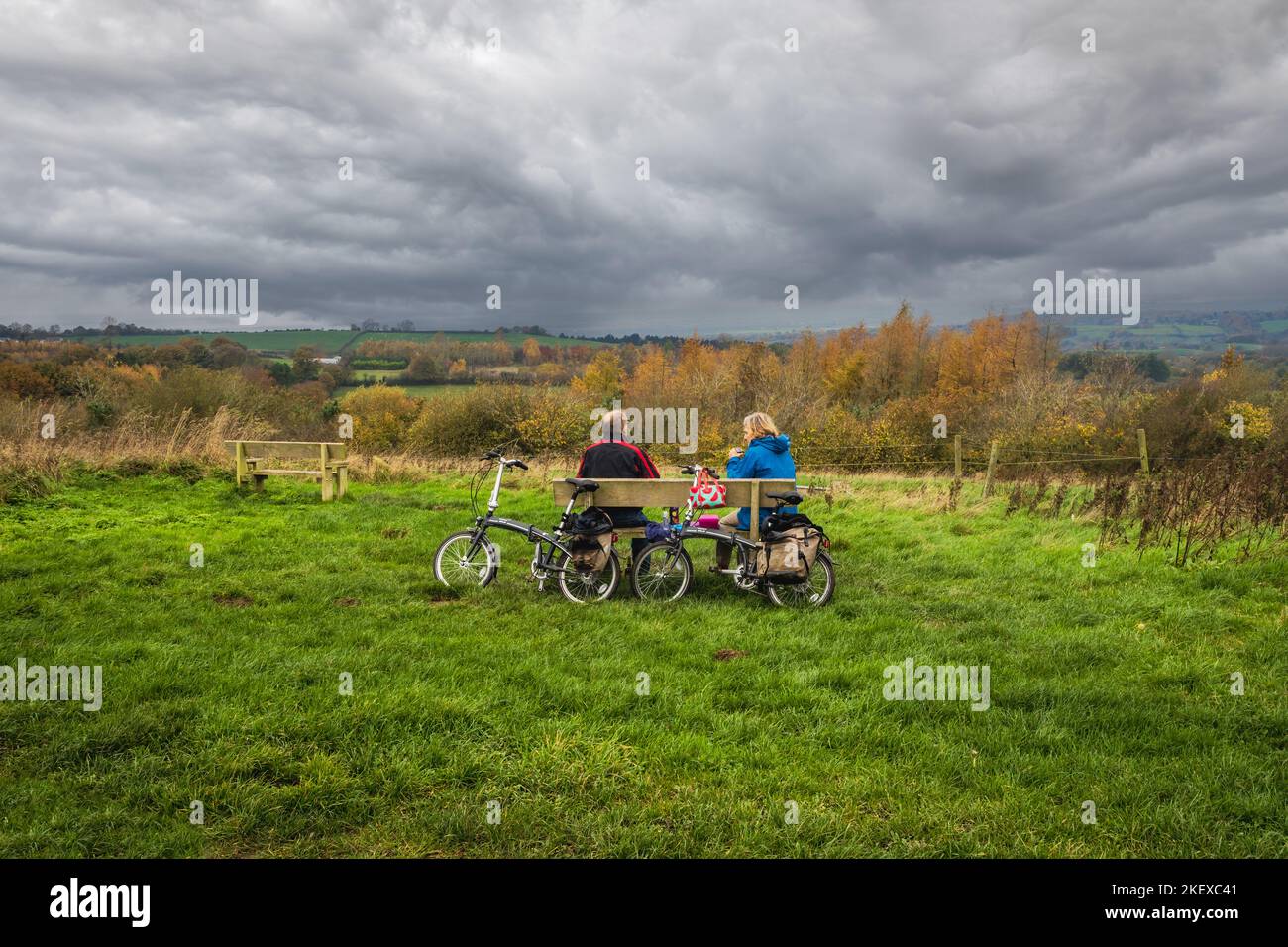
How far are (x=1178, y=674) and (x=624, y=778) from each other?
374 centimetres

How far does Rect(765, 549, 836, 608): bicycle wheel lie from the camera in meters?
6.77

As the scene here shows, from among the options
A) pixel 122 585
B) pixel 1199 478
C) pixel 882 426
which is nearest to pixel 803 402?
pixel 882 426

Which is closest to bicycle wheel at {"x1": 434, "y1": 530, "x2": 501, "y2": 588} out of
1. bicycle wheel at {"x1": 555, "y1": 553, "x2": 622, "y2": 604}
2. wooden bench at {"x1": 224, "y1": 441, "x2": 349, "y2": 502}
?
bicycle wheel at {"x1": 555, "y1": 553, "x2": 622, "y2": 604}

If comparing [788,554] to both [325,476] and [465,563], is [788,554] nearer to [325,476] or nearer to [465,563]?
[465,563]

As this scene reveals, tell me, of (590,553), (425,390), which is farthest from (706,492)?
(425,390)

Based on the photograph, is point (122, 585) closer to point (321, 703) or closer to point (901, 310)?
point (321, 703)

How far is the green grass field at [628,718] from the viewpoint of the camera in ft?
10.5

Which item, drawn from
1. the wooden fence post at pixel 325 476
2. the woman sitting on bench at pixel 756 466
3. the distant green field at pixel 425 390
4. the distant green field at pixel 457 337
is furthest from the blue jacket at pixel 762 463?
the distant green field at pixel 457 337

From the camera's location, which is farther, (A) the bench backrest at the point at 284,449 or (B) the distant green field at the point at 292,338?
(B) the distant green field at the point at 292,338

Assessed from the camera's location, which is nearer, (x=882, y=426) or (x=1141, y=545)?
(x=1141, y=545)

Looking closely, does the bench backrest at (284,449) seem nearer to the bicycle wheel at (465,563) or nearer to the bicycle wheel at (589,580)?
the bicycle wheel at (465,563)

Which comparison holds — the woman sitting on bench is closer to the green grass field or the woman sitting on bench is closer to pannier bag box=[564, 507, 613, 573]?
the green grass field

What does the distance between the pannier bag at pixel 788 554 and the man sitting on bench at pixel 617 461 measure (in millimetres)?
1313

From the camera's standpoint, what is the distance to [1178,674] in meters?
4.96
